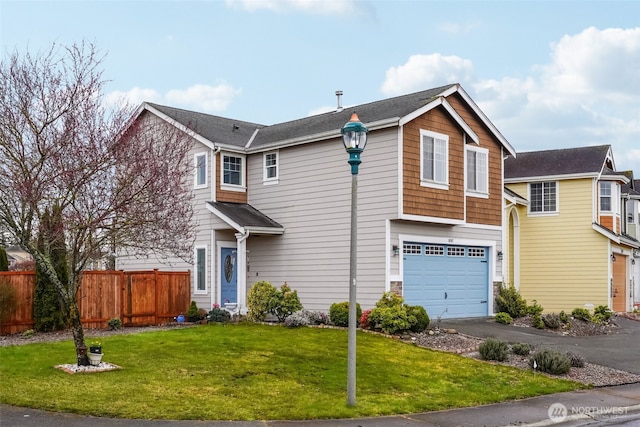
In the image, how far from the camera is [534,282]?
29.2m

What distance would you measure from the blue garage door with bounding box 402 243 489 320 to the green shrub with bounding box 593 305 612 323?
3.96 meters

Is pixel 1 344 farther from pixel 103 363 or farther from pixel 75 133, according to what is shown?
pixel 75 133

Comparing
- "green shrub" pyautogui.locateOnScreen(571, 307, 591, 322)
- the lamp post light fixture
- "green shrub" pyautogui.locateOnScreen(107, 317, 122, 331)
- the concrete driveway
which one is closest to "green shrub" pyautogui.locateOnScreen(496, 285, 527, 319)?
the concrete driveway

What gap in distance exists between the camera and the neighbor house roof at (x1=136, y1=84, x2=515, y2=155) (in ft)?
68.6

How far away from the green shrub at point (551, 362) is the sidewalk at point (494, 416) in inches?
44.0

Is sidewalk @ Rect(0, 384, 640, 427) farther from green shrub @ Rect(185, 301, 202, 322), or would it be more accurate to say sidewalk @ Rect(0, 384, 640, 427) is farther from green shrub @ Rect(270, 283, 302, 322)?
green shrub @ Rect(185, 301, 202, 322)

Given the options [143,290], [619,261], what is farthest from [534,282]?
[143,290]

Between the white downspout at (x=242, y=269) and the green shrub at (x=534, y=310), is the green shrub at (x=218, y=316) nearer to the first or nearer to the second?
the white downspout at (x=242, y=269)

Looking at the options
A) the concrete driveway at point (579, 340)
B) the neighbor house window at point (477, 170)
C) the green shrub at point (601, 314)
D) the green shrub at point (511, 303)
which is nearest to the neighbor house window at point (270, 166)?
the neighbor house window at point (477, 170)

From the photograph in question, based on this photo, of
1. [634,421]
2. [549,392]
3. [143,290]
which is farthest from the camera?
[143,290]

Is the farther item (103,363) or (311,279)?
(311,279)

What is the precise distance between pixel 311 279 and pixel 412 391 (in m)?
10.3

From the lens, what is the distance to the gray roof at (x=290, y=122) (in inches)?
840

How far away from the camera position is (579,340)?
19344 mm
